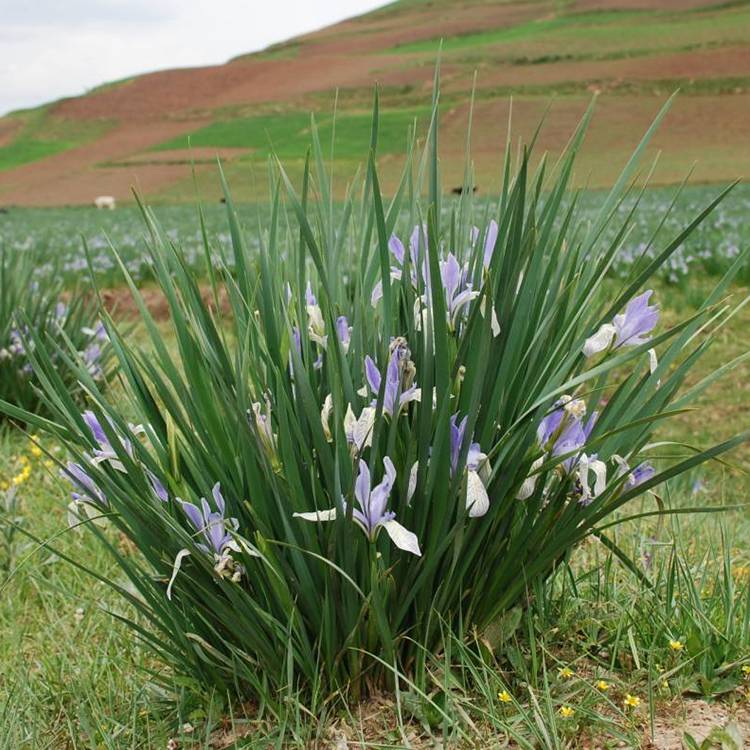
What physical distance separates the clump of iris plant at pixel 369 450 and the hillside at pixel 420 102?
2118cm

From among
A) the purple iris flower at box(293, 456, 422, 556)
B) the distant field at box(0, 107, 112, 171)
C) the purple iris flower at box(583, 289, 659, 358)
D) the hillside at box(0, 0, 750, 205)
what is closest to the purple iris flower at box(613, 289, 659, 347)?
the purple iris flower at box(583, 289, 659, 358)

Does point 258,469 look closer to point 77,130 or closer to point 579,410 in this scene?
point 579,410

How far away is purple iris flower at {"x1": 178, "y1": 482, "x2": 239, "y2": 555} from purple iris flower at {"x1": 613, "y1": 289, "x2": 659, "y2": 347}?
0.73 m

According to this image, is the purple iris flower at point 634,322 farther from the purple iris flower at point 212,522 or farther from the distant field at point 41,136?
the distant field at point 41,136

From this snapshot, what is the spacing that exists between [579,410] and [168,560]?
759 mm

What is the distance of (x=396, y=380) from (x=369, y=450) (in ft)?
0.55

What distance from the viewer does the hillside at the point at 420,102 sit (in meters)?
29.8

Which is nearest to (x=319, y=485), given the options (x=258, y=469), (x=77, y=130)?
(x=258, y=469)

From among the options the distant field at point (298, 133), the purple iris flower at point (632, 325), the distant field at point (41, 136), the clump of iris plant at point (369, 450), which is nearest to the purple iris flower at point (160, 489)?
the clump of iris plant at point (369, 450)

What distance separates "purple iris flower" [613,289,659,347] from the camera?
152 cm

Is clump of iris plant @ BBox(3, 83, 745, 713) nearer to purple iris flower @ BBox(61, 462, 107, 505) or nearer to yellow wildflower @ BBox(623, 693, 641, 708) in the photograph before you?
purple iris flower @ BBox(61, 462, 107, 505)

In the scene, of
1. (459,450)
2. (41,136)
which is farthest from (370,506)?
(41,136)

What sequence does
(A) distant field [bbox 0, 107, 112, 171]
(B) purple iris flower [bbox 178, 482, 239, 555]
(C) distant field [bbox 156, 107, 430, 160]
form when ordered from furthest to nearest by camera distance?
1. (A) distant field [bbox 0, 107, 112, 171]
2. (C) distant field [bbox 156, 107, 430, 160]
3. (B) purple iris flower [bbox 178, 482, 239, 555]

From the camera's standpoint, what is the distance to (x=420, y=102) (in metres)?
36.0
